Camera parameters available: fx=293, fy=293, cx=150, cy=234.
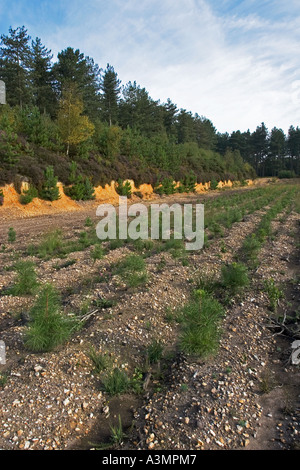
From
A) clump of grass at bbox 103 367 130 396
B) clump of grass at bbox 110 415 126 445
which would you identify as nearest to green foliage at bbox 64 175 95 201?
clump of grass at bbox 103 367 130 396

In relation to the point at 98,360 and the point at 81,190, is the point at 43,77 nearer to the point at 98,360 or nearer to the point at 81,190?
the point at 81,190

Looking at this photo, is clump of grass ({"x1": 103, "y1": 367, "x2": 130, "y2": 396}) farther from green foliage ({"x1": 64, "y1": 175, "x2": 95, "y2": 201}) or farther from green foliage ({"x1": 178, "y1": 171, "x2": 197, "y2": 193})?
green foliage ({"x1": 178, "y1": 171, "x2": 197, "y2": 193})

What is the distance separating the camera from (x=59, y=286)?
6.71m

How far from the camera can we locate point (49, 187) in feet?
67.8

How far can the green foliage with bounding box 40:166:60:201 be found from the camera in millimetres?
20469

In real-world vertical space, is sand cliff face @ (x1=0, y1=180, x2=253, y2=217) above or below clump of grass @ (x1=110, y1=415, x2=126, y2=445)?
above

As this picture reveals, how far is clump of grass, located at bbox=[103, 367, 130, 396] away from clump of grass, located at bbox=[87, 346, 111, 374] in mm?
160

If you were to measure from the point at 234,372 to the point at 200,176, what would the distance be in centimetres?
4778

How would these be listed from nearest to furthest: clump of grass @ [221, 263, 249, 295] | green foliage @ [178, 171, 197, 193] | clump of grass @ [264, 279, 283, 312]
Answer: clump of grass @ [264, 279, 283, 312], clump of grass @ [221, 263, 249, 295], green foliage @ [178, 171, 197, 193]

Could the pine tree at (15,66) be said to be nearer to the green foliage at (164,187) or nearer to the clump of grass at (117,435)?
the green foliage at (164,187)

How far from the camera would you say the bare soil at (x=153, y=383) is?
9.54 feet

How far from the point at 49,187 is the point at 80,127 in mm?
8321

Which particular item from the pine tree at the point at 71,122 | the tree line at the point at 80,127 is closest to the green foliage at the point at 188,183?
the tree line at the point at 80,127

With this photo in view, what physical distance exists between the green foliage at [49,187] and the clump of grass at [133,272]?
14941 millimetres
